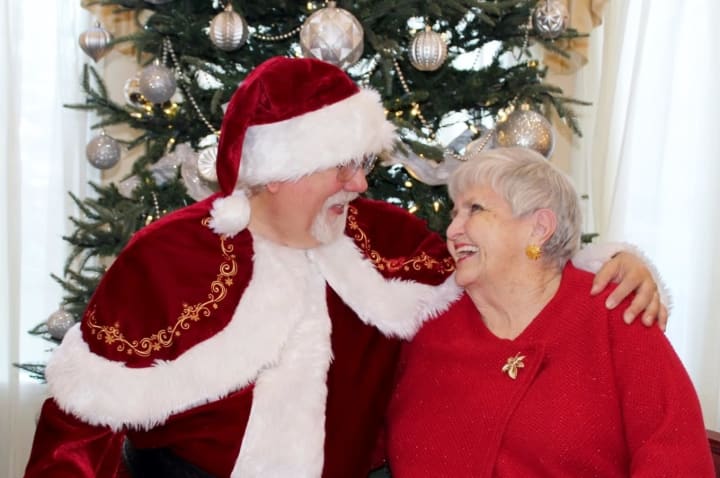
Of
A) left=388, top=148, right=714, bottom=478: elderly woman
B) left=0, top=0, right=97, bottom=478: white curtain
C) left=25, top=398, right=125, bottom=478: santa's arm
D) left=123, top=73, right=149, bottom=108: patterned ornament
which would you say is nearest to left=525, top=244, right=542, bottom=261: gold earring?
left=388, top=148, right=714, bottom=478: elderly woman

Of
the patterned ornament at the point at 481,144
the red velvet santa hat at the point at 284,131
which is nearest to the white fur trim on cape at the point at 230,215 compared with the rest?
the red velvet santa hat at the point at 284,131

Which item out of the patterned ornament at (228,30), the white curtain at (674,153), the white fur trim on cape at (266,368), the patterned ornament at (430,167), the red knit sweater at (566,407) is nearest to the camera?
the red knit sweater at (566,407)

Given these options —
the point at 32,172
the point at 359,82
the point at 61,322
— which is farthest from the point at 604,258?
the point at 32,172

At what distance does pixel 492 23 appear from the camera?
7.86ft

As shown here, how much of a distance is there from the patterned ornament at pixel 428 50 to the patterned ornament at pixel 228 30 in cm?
44

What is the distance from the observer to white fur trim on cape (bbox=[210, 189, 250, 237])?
1.90 m

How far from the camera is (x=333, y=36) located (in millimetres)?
2178

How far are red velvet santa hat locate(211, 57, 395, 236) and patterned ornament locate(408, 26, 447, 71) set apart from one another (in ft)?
1.48

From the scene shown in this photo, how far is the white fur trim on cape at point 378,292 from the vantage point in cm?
198

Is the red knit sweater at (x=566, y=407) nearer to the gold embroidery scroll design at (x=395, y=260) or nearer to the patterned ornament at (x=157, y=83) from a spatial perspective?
the gold embroidery scroll design at (x=395, y=260)

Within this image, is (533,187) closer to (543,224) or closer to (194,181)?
(543,224)

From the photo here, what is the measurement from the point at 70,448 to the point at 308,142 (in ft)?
2.50

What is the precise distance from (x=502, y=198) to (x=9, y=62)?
7.54ft

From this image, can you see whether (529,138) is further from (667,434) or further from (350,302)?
(667,434)
